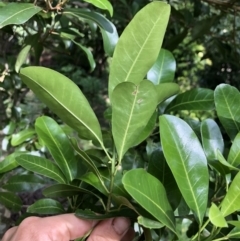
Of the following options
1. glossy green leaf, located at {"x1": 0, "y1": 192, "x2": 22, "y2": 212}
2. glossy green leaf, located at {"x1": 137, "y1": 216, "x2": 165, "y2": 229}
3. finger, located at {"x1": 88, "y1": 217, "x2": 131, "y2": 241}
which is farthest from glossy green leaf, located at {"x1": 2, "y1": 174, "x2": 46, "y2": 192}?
glossy green leaf, located at {"x1": 137, "y1": 216, "x2": 165, "y2": 229}

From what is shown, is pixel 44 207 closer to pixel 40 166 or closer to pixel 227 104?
pixel 40 166

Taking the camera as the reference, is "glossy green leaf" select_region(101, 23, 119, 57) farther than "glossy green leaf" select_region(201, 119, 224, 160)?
Yes

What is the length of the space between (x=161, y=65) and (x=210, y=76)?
12.5ft

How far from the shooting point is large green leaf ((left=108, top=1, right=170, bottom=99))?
475 millimetres

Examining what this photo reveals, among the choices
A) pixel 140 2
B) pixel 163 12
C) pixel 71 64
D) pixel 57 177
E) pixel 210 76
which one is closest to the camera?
pixel 163 12

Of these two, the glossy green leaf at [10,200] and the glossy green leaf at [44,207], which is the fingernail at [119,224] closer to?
the glossy green leaf at [44,207]

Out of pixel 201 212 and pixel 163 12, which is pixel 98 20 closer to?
pixel 163 12

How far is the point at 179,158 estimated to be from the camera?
18.9 inches

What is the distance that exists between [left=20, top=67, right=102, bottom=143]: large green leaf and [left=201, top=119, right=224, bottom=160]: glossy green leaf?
179 millimetres

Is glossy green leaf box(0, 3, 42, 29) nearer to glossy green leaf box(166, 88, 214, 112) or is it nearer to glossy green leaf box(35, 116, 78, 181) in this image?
glossy green leaf box(35, 116, 78, 181)

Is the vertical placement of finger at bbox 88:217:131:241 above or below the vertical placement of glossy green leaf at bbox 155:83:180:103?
below

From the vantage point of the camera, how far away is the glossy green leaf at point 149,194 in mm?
435

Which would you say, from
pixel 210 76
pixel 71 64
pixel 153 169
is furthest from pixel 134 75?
pixel 71 64

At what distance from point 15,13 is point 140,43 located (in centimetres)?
26
